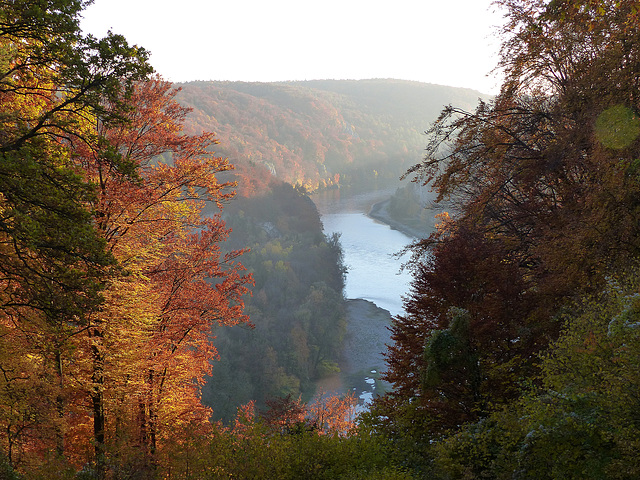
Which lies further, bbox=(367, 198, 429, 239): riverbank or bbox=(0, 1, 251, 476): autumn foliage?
bbox=(367, 198, 429, 239): riverbank

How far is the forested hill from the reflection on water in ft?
50.6

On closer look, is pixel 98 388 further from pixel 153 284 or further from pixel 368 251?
pixel 368 251

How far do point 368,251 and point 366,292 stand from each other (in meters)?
15.3

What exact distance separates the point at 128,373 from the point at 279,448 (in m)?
3.82

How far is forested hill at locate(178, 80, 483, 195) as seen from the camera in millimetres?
103750

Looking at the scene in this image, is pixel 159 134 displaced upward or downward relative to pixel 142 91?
downward

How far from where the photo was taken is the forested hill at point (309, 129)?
104 meters

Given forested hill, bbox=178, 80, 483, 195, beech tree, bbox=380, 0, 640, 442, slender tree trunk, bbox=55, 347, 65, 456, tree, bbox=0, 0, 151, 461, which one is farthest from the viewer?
forested hill, bbox=178, 80, 483, 195

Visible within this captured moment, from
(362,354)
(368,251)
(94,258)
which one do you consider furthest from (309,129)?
(94,258)

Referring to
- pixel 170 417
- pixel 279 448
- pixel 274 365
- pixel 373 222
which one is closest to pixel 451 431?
pixel 279 448

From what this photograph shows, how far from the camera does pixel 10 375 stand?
7531 millimetres

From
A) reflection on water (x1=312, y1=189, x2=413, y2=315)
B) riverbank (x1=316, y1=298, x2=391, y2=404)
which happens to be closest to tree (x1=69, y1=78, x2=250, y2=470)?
reflection on water (x1=312, y1=189, x2=413, y2=315)

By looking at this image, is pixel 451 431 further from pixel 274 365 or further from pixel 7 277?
pixel 274 365

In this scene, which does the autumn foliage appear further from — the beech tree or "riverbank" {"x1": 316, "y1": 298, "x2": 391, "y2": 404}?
"riverbank" {"x1": 316, "y1": 298, "x2": 391, "y2": 404}
